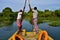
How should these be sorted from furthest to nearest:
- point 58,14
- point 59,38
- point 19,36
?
point 58,14 → point 59,38 → point 19,36

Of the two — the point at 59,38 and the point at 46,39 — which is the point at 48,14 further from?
the point at 46,39

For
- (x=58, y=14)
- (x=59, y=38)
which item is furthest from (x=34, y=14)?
(x=58, y=14)

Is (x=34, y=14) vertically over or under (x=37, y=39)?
over

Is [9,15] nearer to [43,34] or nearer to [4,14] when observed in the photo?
[4,14]

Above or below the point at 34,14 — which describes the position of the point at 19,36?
below

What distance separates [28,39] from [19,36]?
287 millimetres

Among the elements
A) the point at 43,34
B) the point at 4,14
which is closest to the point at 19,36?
the point at 43,34

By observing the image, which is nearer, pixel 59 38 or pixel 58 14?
pixel 59 38

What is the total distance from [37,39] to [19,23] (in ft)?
2.71

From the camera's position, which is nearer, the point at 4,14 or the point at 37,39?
the point at 37,39

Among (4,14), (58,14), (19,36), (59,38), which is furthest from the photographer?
(4,14)

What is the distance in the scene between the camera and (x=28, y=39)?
846 cm

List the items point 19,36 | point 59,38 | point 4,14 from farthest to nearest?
1. point 4,14
2. point 59,38
3. point 19,36

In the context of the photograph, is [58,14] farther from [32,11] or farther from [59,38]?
[32,11]
